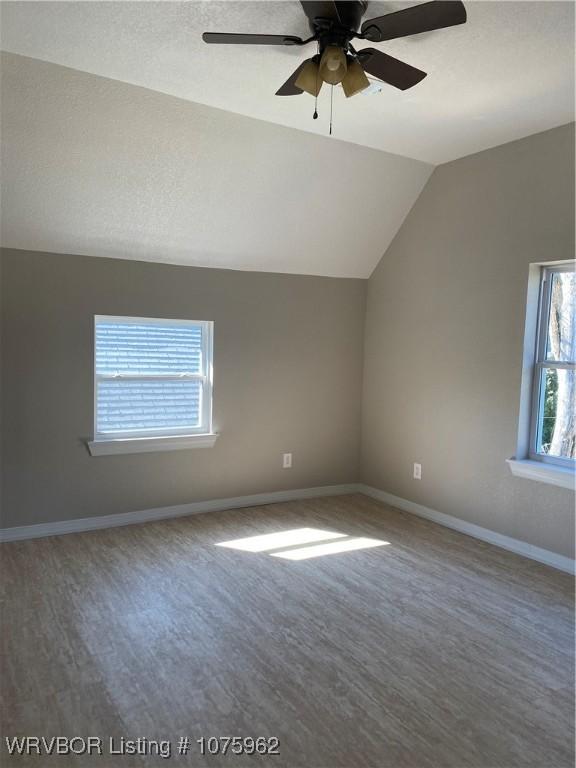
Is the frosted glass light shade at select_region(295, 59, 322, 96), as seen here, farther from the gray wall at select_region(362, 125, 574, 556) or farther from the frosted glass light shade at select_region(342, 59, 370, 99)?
the gray wall at select_region(362, 125, 574, 556)

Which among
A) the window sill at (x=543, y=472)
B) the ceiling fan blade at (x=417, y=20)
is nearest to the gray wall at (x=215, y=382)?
the window sill at (x=543, y=472)

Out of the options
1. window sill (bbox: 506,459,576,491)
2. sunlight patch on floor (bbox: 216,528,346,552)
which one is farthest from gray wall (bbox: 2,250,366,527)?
window sill (bbox: 506,459,576,491)

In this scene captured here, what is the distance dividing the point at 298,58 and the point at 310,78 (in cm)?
49

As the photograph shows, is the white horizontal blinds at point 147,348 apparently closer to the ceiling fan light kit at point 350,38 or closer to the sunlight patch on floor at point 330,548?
the sunlight patch on floor at point 330,548

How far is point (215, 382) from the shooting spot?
4.63 m

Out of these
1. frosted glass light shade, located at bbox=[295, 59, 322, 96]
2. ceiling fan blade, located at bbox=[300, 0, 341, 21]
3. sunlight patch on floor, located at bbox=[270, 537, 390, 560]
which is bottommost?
sunlight patch on floor, located at bbox=[270, 537, 390, 560]

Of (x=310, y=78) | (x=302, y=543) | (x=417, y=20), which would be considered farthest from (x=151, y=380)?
(x=417, y=20)

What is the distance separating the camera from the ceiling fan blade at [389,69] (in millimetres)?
2225

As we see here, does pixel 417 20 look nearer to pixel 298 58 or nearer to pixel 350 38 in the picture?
pixel 350 38

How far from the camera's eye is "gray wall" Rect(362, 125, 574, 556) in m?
3.74

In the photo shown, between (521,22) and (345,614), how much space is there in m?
2.90

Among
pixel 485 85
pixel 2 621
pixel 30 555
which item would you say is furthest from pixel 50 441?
pixel 485 85

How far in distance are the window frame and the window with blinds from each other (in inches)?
95.4

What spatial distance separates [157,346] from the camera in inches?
174
